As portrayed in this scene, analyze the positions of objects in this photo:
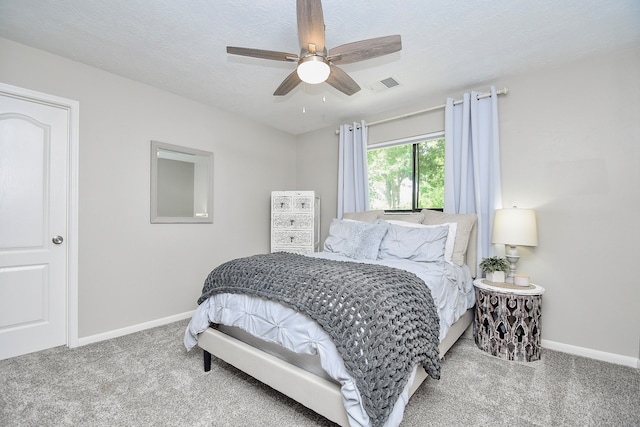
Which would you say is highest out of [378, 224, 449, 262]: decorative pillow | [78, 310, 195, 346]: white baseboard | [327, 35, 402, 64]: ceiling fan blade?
[327, 35, 402, 64]: ceiling fan blade

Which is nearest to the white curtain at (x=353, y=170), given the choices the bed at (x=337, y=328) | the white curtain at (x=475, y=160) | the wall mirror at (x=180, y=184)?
the white curtain at (x=475, y=160)

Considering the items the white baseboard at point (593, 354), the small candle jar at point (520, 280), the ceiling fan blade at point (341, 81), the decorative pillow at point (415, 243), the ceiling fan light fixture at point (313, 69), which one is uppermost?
the ceiling fan blade at point (341, 81)

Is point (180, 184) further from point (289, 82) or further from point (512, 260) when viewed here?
point (512, 260)

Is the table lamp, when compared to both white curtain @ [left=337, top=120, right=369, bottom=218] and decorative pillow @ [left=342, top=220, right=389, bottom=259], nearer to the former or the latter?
decorative pillow @ [left=342, top=220, right=389, bottom=259]

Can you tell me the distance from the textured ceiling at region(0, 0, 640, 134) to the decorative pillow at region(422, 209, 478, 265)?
1367 mm

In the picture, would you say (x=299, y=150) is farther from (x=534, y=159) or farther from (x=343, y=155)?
(x=534, y=159)

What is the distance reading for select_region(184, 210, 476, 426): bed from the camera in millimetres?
1297

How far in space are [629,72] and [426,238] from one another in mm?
2059

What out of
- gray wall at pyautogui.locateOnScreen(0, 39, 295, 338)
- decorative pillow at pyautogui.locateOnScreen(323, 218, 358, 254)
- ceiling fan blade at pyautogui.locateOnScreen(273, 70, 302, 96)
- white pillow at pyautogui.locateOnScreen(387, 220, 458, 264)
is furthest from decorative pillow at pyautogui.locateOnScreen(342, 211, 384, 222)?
ceiling fan blade at pyautogui.locateOnScreen(273, 70, 302, 96)

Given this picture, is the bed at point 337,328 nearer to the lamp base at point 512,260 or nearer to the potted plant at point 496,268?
the potted plant at point 496,268

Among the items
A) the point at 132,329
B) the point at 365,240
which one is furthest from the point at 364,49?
the point at 132,329

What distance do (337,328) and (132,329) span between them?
251cm

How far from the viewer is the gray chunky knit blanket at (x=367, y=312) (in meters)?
1.27

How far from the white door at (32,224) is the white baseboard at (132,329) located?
18 cm
